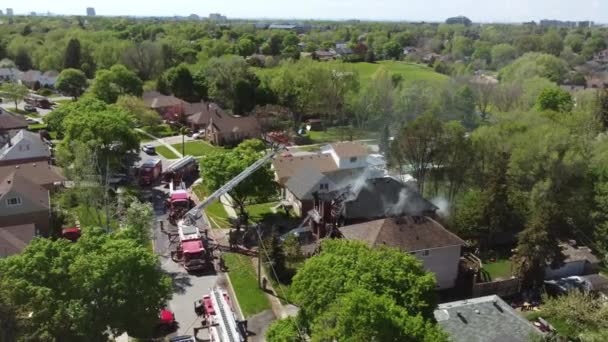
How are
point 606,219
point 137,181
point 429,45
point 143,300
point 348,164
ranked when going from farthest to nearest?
point 429,45
point 348,164
point 137,181
point 606,219
point 143,300

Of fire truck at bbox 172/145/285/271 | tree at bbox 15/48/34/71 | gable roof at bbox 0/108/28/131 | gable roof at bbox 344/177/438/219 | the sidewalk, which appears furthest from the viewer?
tree at bbox 15/48/34/71

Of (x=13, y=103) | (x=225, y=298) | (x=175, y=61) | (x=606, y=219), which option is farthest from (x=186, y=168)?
(x=175, y=61)

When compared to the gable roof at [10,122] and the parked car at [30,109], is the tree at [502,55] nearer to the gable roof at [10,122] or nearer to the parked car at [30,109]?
the parked car at [30,109]

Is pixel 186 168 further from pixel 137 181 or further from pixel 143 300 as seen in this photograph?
pixel 143 300

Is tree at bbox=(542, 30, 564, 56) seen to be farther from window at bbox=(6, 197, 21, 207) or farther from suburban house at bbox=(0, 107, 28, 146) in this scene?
window at bbox=(6, 197, 21, 207)

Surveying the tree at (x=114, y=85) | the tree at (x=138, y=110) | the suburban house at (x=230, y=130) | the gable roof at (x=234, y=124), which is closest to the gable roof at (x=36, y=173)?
the suburban house at (x=230, y=130)

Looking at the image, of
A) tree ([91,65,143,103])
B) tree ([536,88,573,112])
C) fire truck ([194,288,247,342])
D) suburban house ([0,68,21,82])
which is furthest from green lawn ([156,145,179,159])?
suburban house ([0,68,21,82])
